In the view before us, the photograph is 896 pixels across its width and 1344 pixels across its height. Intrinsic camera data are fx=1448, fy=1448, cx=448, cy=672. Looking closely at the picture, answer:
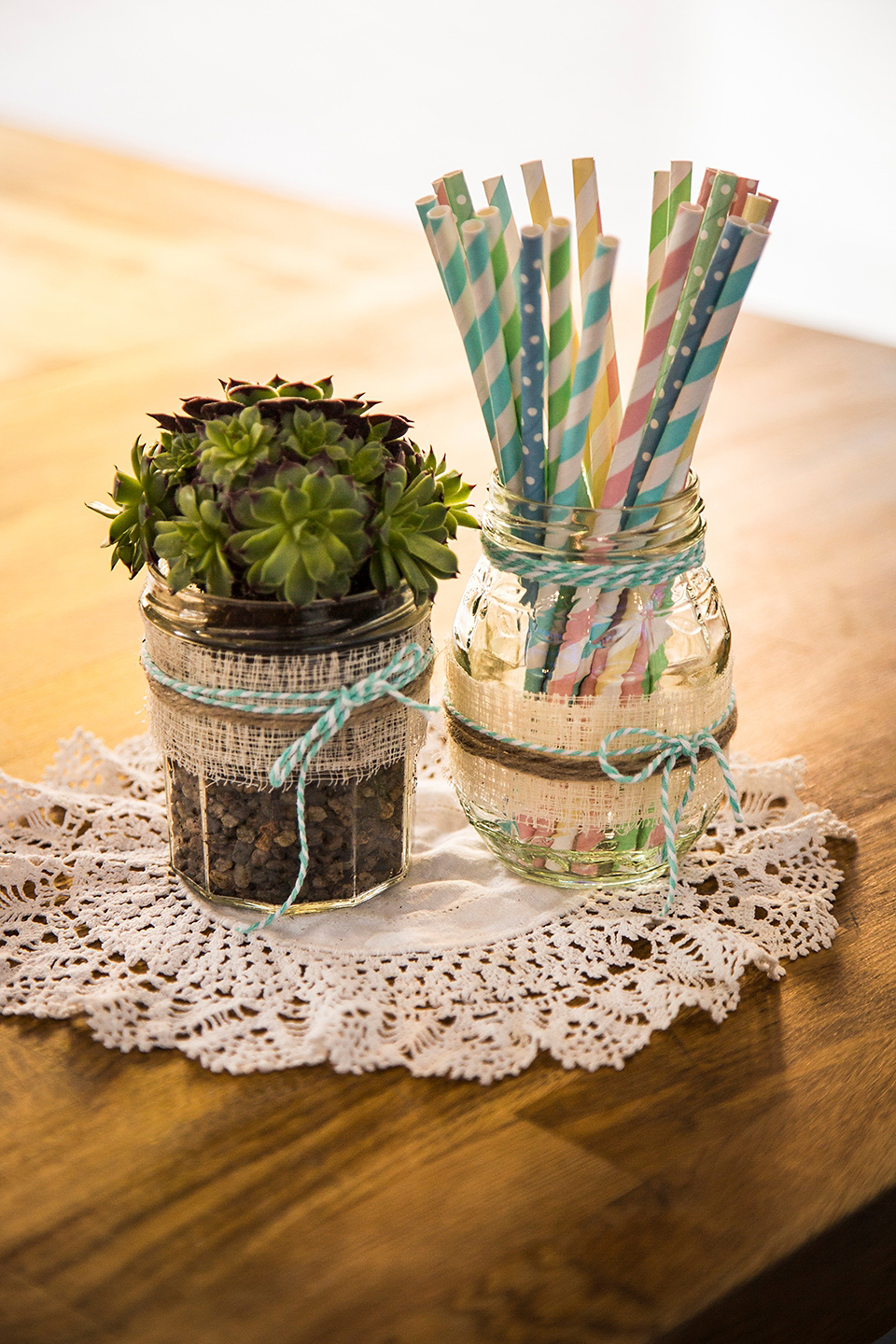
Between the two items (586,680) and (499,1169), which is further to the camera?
(586,680)

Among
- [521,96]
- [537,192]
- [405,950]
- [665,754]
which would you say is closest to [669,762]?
[665,754]

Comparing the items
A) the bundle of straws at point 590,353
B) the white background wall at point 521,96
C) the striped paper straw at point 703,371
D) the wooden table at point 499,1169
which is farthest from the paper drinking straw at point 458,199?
the white background wall at point 521,96

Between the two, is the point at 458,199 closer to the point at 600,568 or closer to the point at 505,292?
the point at 505,292

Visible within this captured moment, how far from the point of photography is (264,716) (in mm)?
562

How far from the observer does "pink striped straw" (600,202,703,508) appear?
539mm

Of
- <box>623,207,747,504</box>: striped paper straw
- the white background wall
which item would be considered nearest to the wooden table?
<box>623,207,747,504</box>: striped paper straw

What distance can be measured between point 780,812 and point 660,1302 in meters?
0.31

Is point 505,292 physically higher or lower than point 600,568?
higher

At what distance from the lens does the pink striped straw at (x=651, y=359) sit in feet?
1.77

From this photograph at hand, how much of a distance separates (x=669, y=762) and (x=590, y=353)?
0.17 meters

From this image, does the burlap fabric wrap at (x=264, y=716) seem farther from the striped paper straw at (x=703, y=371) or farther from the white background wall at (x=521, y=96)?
the white background wall at (x=521, y=96)

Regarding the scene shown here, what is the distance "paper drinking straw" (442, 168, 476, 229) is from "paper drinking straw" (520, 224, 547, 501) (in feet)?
0.11

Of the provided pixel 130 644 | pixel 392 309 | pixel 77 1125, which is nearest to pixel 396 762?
pixel 77 1125

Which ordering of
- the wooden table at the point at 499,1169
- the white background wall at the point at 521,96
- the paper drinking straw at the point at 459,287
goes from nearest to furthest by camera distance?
the wooden table at the point at 499,1169 < the paper drinking straw at the point at 459,287 < the white background wall at the point at 521,96
